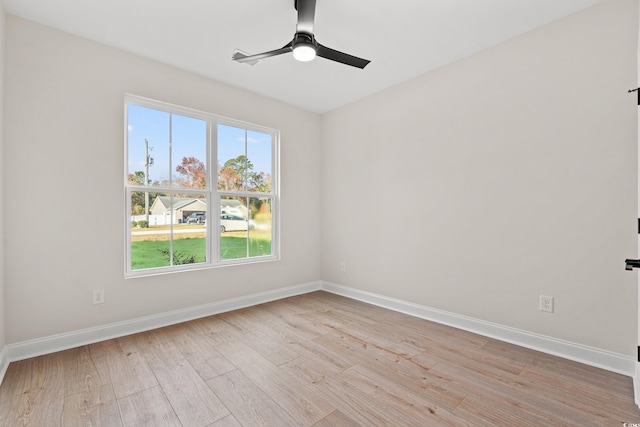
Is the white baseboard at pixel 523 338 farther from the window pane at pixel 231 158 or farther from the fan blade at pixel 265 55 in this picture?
the fan blade at pixel 265 55

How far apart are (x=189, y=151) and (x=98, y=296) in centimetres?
165

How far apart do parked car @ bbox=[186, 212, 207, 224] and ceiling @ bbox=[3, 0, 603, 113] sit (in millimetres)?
1568

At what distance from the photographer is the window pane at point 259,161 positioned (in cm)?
376

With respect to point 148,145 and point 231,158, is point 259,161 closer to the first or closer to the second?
point 231,158

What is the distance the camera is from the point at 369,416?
1637mm

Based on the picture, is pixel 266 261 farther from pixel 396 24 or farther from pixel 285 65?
pixel 396 24

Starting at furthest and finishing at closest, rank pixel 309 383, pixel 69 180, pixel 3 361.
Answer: pixel 69 180 → pixel 3 361 → pixel 309 383

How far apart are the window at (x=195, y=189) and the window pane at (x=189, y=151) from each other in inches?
0.4

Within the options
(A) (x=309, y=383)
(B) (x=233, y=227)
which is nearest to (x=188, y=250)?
(B) (x=233, y=227)

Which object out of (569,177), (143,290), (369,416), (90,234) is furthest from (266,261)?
(569,177)

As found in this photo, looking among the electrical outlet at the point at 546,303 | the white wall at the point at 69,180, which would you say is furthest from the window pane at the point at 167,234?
the electrical outlet at the point at 546,303

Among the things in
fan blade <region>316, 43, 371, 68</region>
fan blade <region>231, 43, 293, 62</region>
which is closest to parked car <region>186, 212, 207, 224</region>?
fan blade <region>231, 43, 293, 62</region>

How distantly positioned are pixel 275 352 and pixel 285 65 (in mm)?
2771

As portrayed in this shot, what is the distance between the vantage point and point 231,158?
3.58 m
